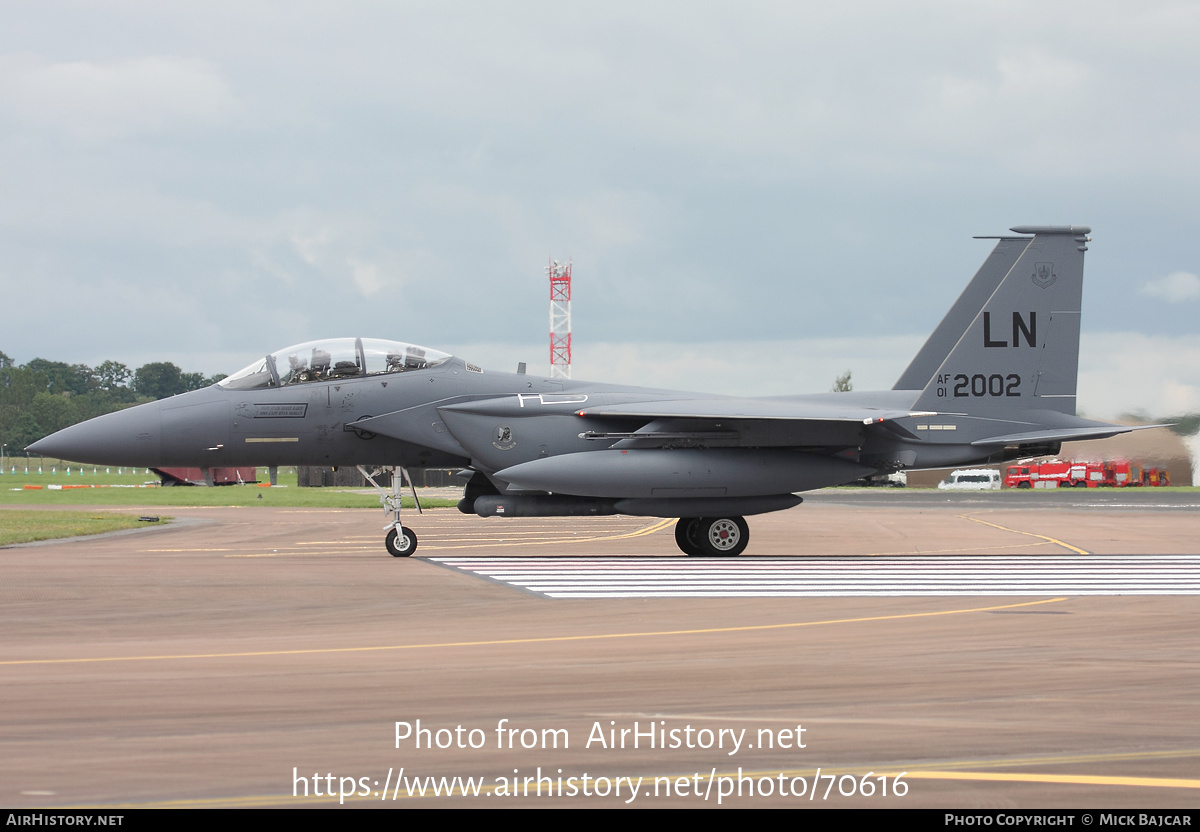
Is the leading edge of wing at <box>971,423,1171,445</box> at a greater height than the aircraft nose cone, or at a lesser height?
greater

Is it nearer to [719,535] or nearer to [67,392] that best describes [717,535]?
[719,535]

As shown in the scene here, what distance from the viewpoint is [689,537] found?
1653 centimetres

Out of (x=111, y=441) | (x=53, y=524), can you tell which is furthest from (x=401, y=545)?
(x=53, y=524)

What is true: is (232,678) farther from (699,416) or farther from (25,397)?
(25,397)

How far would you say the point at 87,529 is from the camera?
20.7 m

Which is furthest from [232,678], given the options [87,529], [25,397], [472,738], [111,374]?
[111,374]

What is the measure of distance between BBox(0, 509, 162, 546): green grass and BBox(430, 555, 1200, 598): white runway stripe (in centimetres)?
857

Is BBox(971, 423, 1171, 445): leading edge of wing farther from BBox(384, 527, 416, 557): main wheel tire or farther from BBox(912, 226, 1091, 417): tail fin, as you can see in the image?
BBox(384, 527, 416, 557): main wheel tire

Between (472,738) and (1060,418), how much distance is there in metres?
14.8

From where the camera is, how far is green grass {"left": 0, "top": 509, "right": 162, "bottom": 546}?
735 inches

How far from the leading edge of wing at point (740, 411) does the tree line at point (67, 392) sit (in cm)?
3286

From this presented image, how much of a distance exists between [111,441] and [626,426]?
7.91 m

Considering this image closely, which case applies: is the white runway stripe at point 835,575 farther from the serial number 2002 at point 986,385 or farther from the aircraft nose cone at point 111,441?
the aircraft nose cone at point 111,441

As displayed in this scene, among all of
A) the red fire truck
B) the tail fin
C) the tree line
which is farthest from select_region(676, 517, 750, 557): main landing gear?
the red fire truck
